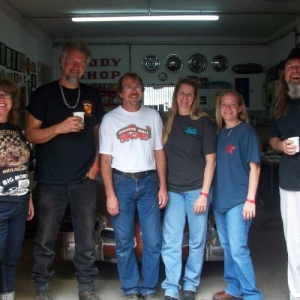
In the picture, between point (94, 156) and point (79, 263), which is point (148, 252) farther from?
point (94, 156)

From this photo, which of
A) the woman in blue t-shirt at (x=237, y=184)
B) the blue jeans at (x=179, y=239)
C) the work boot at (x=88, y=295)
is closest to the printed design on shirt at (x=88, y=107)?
the blue jeans at (x=179, y=239)

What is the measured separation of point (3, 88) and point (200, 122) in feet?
4.87

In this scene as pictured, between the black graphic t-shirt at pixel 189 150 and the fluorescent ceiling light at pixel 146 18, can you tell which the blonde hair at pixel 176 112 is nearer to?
the black graphic t-shirt at pixel 189 150

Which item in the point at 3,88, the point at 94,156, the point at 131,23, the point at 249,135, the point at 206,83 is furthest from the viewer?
the point at 206,83

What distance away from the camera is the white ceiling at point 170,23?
845cm

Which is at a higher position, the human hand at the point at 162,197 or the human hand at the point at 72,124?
the human hand at the point at 72,124

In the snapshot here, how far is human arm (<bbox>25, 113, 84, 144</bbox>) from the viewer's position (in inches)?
123

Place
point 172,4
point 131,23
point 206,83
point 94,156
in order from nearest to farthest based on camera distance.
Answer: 1. point 94,156
2. point 172,4
3. point 131,23
4. point 206,83

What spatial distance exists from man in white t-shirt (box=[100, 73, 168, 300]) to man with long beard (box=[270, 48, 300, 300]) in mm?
930

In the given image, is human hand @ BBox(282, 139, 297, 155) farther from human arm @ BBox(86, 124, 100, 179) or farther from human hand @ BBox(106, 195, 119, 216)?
human arm @ BBox(86, 124, 100, 179)

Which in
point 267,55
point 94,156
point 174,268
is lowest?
point 174,268

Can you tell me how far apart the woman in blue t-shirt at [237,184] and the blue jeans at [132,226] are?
1.65 feet

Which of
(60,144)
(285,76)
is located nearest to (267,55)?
(285,76)

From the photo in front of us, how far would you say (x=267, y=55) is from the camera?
12.4 metres
